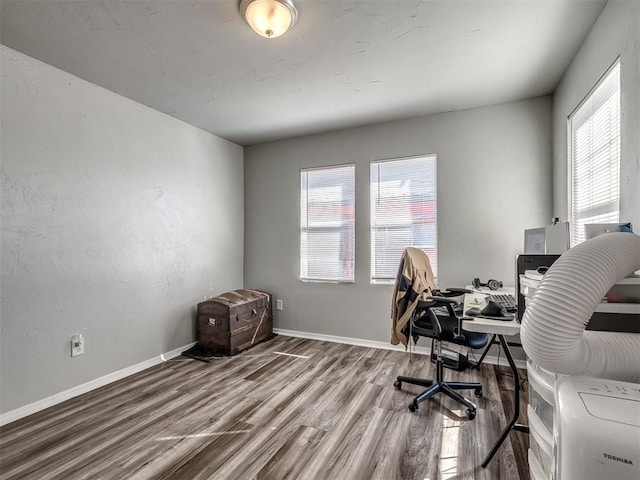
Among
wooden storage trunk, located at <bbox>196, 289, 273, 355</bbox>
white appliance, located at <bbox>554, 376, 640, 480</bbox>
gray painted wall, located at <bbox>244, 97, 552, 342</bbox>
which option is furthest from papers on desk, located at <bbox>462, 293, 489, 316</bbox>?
wooden storage trunk, located at <bbox>196, 289, 273, 355</bbox>

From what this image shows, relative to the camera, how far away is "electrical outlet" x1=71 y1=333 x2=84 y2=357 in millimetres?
2422

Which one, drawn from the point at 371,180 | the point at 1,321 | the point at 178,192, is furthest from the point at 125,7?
the point at 371,180

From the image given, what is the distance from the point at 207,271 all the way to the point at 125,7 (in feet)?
8.57

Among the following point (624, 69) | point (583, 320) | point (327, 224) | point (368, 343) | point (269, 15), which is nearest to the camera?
point (583, 320)

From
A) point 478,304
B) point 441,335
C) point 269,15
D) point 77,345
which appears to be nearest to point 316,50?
point 269,15

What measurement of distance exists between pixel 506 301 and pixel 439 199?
1357mm

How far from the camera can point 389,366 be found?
9.78 feet

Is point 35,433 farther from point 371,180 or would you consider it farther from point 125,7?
point 371,180

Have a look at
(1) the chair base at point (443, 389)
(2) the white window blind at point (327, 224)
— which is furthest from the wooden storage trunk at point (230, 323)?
(1) the chair base at point (443, 389)

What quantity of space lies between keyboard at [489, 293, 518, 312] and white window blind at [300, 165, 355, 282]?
5.39 ft

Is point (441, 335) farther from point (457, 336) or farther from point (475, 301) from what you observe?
point (475, 301)

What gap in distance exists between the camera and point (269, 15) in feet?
5.68

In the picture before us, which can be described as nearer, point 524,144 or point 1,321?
point 1,321

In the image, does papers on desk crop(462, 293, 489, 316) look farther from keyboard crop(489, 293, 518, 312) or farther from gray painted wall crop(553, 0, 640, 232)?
gray painted wall crop(553, 0, 640, 232)
